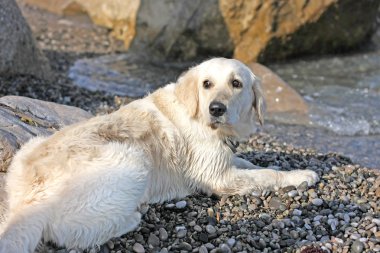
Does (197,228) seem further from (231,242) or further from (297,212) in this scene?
(297,212)

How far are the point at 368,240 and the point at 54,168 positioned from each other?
7.52 ft

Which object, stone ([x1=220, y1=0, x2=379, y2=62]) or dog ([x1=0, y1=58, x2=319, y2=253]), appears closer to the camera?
dog ([x1=0, y1=58, x2=319, y2=253])

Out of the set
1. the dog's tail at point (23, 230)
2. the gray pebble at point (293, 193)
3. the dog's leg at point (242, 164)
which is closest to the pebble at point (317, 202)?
the gray pebble at point (293, 193)

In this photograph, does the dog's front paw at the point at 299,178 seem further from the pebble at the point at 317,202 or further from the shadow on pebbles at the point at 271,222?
the pebble at the point at 317,202

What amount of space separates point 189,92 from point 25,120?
5.10 feet

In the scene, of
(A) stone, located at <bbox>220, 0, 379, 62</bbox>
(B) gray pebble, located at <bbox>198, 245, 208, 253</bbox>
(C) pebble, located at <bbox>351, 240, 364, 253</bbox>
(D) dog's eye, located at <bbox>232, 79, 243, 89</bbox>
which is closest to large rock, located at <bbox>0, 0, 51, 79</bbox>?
(A) stone, located at <bbox>220, 0, 379, 62</bbox>

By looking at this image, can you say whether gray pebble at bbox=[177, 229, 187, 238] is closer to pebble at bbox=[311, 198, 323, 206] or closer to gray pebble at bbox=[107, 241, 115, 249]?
gray pebble at bbox=[107, 241, 115, 249]

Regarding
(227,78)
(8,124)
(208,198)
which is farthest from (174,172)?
(8,124)

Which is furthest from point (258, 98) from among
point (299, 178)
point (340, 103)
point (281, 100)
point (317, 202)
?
point (340, 103)

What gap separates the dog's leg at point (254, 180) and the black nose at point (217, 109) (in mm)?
597

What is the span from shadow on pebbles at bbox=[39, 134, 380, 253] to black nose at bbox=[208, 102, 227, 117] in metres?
0.74

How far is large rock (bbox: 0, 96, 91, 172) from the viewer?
514 cm

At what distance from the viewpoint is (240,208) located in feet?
16.8

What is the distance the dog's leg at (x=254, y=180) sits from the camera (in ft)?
17.7
